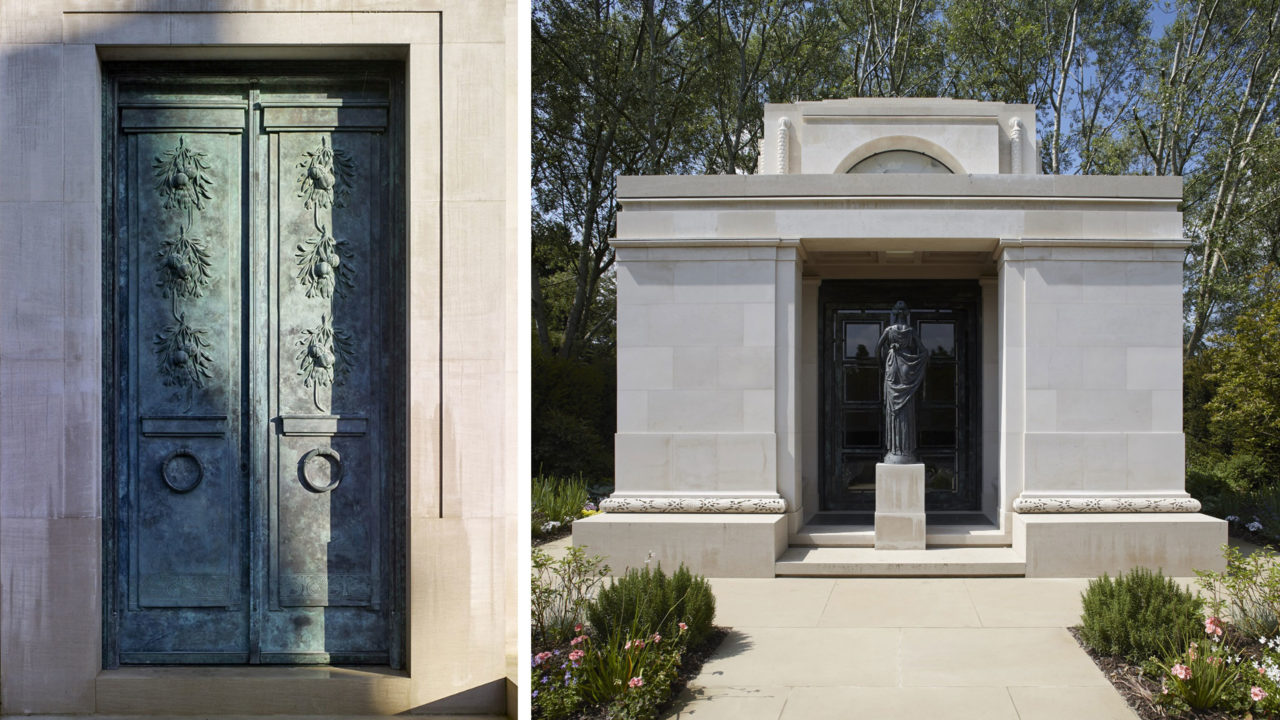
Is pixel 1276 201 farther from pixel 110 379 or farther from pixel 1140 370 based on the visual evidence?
pixel 110 379

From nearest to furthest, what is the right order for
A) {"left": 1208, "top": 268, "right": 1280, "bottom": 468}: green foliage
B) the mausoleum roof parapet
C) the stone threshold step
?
1. the stone threshold step
2. the mausoleum roof parapet
3. {"left": 1208, "top": 268, "right": 1280, "bottom": 468}: green foliage

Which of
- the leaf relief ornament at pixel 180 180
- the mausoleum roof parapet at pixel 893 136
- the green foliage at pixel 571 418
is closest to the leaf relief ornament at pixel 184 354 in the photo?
the leaf relief ornament at pixel 180 180

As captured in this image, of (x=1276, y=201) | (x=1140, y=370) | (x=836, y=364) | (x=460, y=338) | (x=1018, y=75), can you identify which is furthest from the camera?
(x=1018, y=75)

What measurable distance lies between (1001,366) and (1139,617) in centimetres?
474

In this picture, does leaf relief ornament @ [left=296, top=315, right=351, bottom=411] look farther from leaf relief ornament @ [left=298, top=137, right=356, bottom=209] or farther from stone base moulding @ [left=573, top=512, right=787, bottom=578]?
stone base moulding @ [left=573, top=512, right=787, bottom=578]

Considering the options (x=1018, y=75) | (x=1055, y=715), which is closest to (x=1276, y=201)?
(x=1018, y=75)

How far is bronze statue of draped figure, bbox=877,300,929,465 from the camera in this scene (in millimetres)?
10883

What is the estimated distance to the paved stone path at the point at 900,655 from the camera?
6.05 m

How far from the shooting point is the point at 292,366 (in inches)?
236

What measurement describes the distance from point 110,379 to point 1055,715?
6682mm

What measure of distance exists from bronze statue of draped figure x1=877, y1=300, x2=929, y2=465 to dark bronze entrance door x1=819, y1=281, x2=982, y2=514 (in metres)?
2.07

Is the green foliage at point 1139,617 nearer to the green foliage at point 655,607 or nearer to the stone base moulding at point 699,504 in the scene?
the green foliage at point 655,607

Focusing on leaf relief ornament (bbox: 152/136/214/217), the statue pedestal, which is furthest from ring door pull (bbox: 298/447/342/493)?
the statue pedestal

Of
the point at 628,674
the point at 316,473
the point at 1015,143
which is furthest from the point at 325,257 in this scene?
the point at 1015,143
